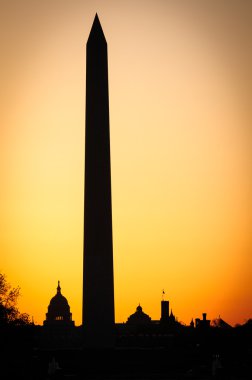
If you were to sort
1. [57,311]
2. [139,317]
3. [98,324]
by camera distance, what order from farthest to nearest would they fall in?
1. [139,317]
2. [57,311]
3. [98,324]

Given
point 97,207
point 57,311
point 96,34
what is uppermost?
point 57,311

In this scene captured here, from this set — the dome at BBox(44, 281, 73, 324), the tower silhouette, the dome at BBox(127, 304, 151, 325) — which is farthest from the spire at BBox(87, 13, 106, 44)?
the dome at BBox(127, 304, 151, 325)

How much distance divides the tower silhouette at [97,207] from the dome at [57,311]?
8261cm

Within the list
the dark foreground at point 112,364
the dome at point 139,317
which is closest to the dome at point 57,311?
the dome at point 139,317

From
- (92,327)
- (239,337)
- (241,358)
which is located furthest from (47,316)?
(92,327)

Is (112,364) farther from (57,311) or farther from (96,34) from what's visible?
(57,311)

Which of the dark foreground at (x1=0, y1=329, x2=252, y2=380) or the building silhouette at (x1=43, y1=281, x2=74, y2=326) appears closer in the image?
the dark foreground at (x1=0, y1=329, x2=252, y2=380)

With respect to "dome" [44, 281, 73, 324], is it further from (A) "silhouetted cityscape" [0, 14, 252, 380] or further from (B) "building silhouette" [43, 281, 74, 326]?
(A) "silhouetted cityscape" [0, 14, 252, 380]

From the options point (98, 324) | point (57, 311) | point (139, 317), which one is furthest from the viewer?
point (139, 317)

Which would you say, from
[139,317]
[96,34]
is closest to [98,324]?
[96,34]

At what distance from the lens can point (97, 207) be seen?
7544cm

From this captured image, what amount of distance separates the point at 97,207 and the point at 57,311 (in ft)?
278

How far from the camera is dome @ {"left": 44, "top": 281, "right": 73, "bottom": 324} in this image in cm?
15862

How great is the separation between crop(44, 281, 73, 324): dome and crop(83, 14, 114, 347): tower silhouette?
82.6m
